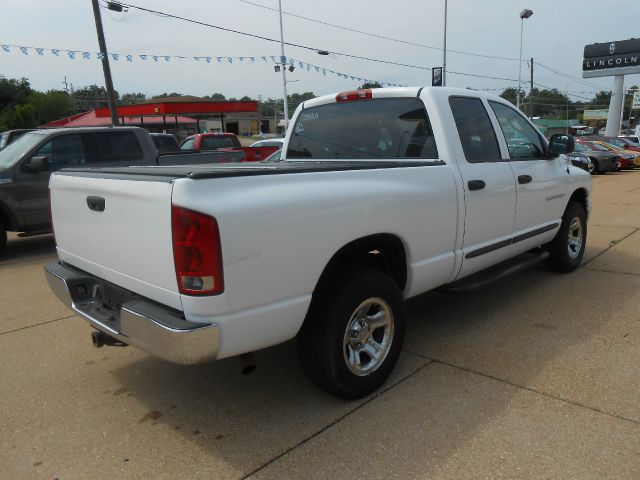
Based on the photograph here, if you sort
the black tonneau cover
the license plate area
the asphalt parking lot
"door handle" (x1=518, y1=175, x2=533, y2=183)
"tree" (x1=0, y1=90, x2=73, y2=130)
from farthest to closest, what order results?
1. "tree" (x1=0, y1=90, x2=73, y2=130)
2. "door handle" (x1=518, y1=175, x2=533, y2=183)
3. the license plate area
4. the asphalt parking lot
5. the black tonneau cover

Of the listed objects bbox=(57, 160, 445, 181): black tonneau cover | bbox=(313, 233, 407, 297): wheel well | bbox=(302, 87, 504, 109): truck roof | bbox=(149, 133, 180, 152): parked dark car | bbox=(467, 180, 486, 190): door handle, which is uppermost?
bbox=(302, 87, 504, 109): truck roof

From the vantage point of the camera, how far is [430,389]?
10.5 feet

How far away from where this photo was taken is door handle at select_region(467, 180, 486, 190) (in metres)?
3.66

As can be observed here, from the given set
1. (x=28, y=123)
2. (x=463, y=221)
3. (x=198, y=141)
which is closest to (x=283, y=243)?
(x=463, y=221)

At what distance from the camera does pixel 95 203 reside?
2854mm

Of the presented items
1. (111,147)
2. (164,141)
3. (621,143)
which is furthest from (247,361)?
(621,143)

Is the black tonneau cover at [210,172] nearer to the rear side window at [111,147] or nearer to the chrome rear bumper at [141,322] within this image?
the chrome rear bumper at [141,322]

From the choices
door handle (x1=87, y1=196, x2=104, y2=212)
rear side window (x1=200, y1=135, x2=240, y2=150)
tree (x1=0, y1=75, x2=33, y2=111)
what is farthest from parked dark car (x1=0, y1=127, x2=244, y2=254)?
tree (x1=0, y1=75, x2=33, y2=111)

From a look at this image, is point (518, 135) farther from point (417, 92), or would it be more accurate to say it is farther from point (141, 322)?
point (141, 322)

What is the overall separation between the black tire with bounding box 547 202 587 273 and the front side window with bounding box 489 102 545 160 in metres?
0.95

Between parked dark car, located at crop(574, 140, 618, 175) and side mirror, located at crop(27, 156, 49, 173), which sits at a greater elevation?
side mirror, located at crop(27, 156, 49, 173)

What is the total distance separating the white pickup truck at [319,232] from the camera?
231 cm

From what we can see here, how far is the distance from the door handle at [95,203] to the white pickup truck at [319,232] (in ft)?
0.04

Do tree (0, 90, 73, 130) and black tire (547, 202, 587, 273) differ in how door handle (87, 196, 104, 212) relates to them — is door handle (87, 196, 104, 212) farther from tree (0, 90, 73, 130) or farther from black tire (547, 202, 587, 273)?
tree (0, 90, 73, 130)
